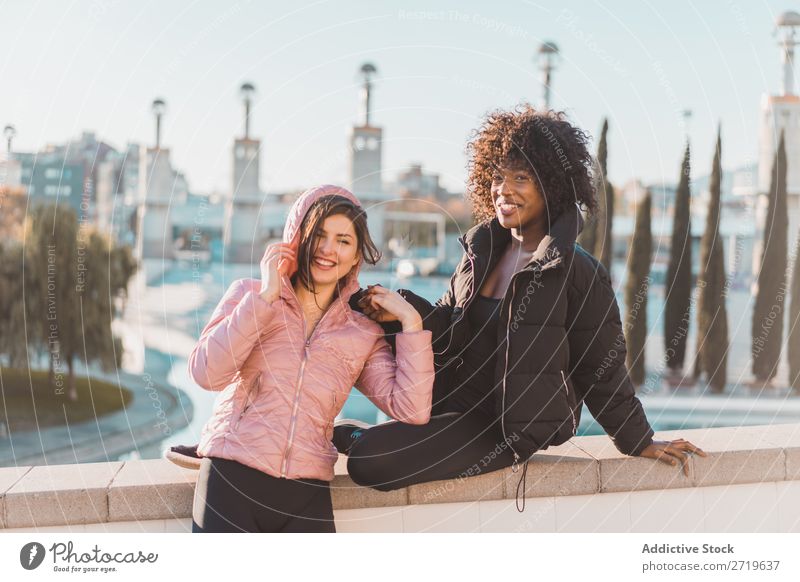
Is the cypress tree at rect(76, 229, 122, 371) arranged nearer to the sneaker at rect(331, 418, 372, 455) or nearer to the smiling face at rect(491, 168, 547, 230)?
the sneaker at rect(331, 418, 372, 455)

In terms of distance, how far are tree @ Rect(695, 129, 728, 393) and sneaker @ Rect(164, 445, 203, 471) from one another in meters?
11.1

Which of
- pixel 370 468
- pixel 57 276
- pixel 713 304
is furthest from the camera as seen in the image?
pixel 713 304

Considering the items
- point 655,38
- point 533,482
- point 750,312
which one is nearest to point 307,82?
point 533,482

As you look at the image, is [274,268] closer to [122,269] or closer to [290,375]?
[290,375]

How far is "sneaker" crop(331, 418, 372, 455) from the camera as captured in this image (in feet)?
7.50

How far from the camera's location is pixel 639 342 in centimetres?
1304

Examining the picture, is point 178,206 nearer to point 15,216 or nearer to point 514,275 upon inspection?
point 15,216

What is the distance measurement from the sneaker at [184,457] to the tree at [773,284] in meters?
11.8

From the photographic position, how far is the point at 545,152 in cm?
234

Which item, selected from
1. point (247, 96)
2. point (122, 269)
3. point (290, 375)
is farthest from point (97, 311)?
point (290, 375)

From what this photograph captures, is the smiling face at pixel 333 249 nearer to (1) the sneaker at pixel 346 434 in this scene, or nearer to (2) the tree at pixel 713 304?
(1) the sneaker at pixel 346 434

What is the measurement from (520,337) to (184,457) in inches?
39.7

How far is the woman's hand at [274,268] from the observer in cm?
198
